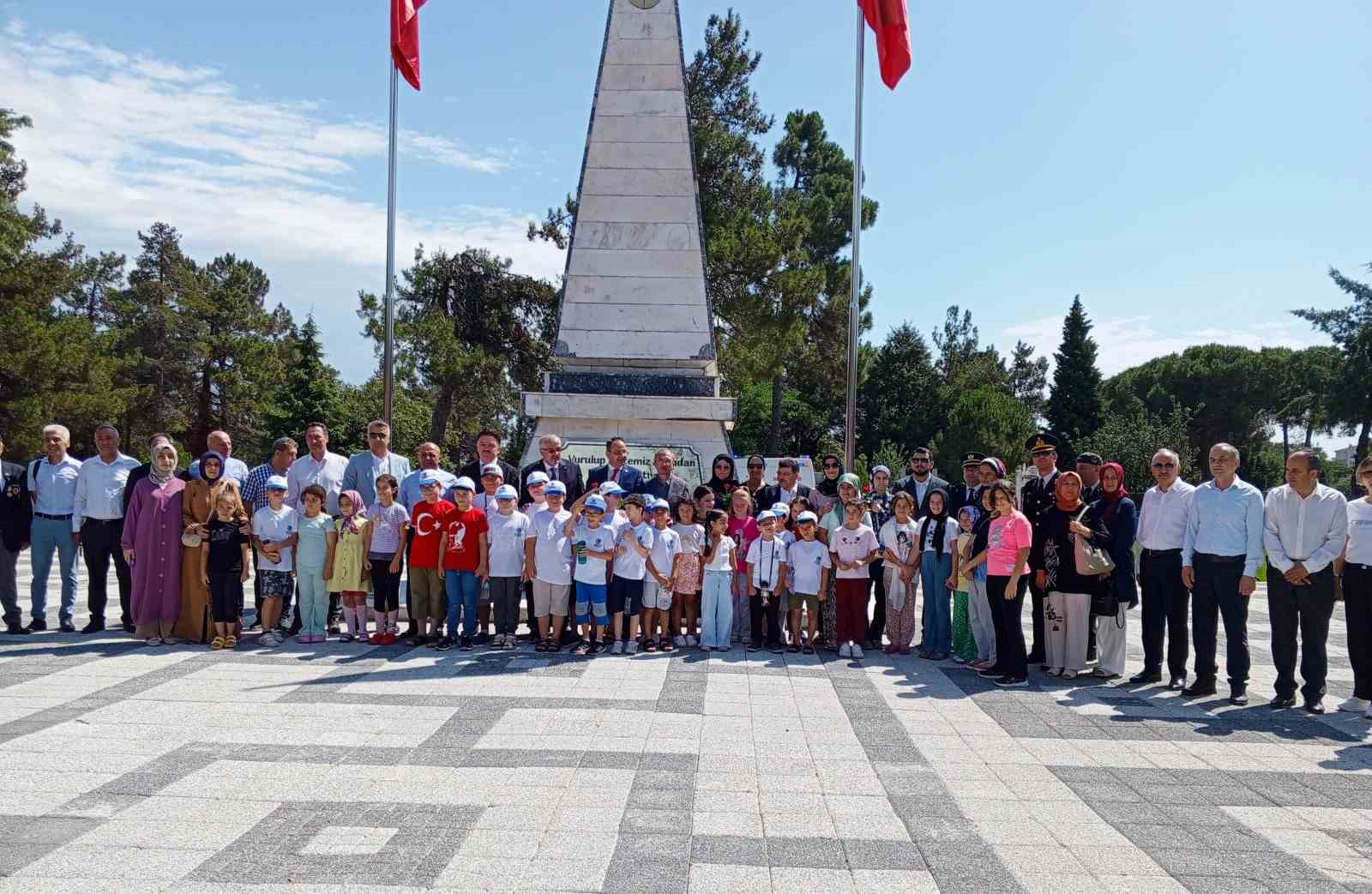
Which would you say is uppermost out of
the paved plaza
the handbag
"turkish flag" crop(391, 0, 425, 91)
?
"turkish flag" crop(391, 0, 425, 91)

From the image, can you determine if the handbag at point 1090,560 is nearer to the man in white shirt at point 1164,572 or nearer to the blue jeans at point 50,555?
the man in white shirt at point 1164,572

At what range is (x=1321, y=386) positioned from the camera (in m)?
35.3

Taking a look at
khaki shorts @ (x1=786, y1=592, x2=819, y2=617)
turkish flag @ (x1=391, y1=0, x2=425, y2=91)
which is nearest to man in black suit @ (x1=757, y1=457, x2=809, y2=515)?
khaki shorts @ (x1=786, y1=592, x2=819, y2=617)

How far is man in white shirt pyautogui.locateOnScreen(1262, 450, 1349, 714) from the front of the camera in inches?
234

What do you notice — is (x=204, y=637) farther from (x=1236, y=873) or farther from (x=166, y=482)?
(x=1236, y=873)

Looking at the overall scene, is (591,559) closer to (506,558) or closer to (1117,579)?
(506,558)

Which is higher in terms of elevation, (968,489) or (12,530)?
(968,489)

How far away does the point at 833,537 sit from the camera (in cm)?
760

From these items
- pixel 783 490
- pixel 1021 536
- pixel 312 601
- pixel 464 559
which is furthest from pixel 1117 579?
pixel 312 601

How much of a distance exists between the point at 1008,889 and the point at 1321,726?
3586 mm

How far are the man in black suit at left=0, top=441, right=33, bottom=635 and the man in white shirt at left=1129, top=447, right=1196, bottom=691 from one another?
8.53 m

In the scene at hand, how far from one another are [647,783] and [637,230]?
27.0ft

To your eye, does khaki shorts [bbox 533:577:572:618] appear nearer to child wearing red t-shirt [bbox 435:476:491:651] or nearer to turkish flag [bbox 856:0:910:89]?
child wearing red t-shirt [bbox 435:476:491:651]

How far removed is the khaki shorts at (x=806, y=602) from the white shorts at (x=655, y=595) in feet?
3.16
